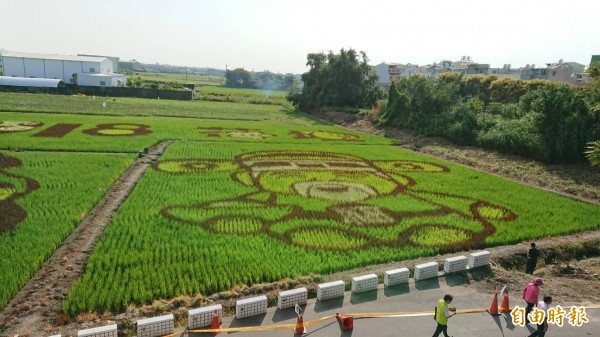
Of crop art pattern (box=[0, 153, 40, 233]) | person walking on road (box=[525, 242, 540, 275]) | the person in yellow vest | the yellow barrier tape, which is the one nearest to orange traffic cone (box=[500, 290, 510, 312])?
the yellow barrier tape

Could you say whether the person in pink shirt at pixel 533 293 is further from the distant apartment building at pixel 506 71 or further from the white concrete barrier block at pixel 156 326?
the distant apartment building at pixel 506 71

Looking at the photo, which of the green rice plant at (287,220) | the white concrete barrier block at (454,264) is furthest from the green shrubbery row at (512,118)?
the white concrete barrier block at (454,264)

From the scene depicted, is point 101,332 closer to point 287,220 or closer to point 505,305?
point 287,220

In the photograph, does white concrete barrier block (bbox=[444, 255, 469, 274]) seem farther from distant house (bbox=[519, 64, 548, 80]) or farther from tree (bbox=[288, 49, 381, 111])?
distant house (bbox=[519, 64, 548, 80])

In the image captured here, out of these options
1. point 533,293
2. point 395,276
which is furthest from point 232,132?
point 533,293

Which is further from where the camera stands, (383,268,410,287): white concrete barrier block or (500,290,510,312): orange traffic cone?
(383,268,410,287): white concrete barrier block

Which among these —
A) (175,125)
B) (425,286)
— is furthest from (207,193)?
(175,125)
